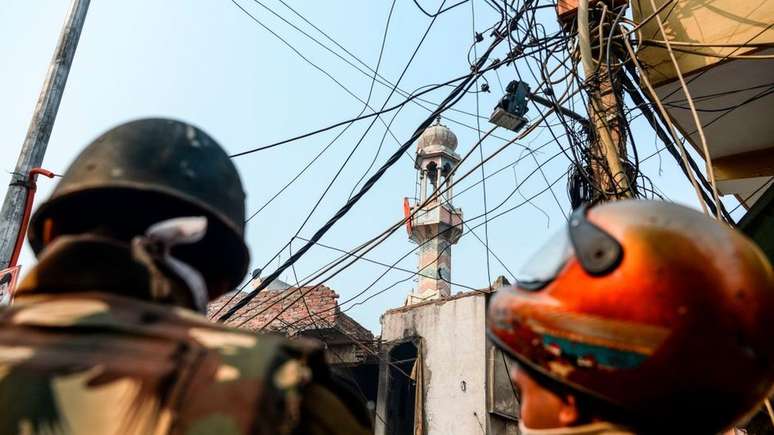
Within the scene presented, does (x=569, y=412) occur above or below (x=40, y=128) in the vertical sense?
below

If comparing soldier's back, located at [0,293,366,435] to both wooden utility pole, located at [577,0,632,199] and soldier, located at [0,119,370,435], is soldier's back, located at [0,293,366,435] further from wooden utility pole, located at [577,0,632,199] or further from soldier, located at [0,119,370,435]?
wooden utility pole, located at [577,0,632,199]

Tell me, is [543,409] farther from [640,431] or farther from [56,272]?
[56,272]

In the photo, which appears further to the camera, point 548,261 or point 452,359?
point 452,359

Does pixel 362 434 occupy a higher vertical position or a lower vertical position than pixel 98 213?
lower

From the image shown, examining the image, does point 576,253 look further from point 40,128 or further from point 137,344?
point 40,128

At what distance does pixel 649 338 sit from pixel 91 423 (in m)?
1.12

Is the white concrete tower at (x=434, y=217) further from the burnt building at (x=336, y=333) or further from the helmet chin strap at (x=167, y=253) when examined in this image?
the helmet chin strap at (x=167, y=253)

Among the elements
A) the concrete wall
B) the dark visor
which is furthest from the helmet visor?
the concrete wall

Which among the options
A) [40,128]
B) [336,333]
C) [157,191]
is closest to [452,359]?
[336,333]

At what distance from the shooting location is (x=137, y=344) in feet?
3.36

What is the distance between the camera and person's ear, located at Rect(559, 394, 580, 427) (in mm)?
1410

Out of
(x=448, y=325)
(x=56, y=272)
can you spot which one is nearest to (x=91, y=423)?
(x=56, y=272)

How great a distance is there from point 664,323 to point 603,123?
381 centimetres

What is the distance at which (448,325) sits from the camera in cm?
1231
